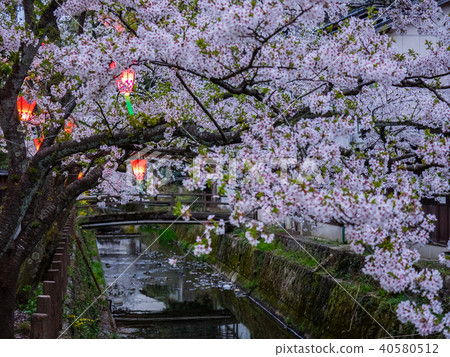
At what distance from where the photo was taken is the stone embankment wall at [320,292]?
10438 millimetres

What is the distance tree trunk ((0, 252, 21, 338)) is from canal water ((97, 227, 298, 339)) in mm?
3699

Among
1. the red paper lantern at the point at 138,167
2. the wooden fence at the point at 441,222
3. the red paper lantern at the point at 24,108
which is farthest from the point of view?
the red paper lantern at the point at 138,167

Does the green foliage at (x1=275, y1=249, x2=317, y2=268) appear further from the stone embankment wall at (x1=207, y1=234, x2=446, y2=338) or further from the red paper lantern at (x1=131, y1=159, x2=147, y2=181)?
the red paper lantern at (x1=131, y1=159, x2=147, y2=181)

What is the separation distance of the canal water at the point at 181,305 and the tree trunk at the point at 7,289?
3.70m

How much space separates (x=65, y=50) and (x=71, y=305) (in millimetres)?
5107

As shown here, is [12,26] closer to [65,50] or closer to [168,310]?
[65,50]

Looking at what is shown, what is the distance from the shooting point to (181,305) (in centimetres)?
1767

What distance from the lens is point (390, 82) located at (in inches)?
212

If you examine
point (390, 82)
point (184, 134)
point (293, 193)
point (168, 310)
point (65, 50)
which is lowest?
point (168, 310)

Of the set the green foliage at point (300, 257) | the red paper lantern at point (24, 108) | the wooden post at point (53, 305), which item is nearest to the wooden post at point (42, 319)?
the wooden post at point (53, 305)

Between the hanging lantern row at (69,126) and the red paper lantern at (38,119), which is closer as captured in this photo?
the hanging lantern row at (69,126)

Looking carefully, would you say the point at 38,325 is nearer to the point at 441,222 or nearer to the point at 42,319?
the point at 42,319

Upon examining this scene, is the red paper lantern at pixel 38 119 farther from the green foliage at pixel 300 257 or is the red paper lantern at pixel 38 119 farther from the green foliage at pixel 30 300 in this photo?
the green foliage at pixel 300 257
